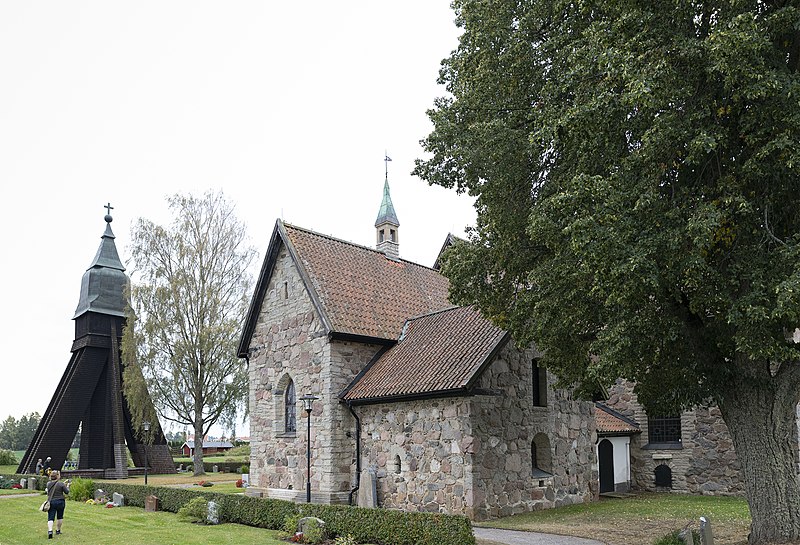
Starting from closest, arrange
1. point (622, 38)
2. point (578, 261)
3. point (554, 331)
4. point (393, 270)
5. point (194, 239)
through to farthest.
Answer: point (622, 38) < point (578, 261) < point (554, 331) < point (393, 270) < point (194, 239)

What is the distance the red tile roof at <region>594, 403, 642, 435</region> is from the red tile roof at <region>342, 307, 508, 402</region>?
240 inches

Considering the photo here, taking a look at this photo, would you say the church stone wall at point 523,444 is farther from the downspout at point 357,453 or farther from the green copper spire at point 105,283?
the green copper spire at point 105,283

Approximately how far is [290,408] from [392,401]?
494cm

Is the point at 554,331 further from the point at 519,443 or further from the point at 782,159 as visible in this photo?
the point at 519,443

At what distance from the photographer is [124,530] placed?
16891 mm

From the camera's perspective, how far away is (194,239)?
121 feet

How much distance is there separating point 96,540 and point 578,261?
1238 centimetres

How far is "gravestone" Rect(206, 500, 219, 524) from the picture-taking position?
17469 mm

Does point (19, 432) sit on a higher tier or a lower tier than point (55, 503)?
lower

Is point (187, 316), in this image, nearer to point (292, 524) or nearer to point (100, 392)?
point (100, 392)

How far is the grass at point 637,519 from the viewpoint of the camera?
1410 centimetres

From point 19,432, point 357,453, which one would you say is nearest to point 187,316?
point 357,453

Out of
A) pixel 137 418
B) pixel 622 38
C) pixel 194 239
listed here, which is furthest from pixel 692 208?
pixel 137 418

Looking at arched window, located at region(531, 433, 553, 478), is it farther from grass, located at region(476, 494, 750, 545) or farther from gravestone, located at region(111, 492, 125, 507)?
gravestone, located at region(111, 492, 125, 507)
